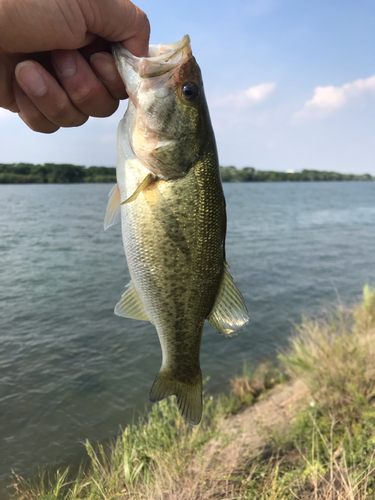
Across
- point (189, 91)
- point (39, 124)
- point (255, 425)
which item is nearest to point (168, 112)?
point (189, 91)

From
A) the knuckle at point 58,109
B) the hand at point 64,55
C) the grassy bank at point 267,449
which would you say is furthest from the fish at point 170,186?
the grassy bank at point 267,449

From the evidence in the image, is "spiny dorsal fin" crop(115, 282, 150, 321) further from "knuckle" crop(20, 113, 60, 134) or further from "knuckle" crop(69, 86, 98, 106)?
"knuckle" crop(20, 113, 60, 134)

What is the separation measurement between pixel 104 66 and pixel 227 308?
1.81 metres

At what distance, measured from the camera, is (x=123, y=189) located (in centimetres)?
213

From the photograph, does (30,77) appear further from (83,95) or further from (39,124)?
(39,124)

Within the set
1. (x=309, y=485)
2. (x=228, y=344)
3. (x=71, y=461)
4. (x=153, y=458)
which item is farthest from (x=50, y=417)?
(x=309, y=485)

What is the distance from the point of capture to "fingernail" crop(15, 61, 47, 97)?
7.86ft

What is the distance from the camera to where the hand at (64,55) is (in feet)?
7.12

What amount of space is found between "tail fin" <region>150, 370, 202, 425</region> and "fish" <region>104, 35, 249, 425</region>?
18.5 inches

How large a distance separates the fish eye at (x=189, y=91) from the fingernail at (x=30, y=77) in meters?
1.04

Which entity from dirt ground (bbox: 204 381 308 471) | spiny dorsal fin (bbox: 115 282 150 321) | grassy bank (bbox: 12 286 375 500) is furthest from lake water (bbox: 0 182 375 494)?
spiny dorsal fin (bbox: 115 282 150 321)

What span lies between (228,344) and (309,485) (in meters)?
6.53

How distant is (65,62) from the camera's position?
2.47m

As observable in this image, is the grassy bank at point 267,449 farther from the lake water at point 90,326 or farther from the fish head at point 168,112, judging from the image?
the fish head at point 168,112
